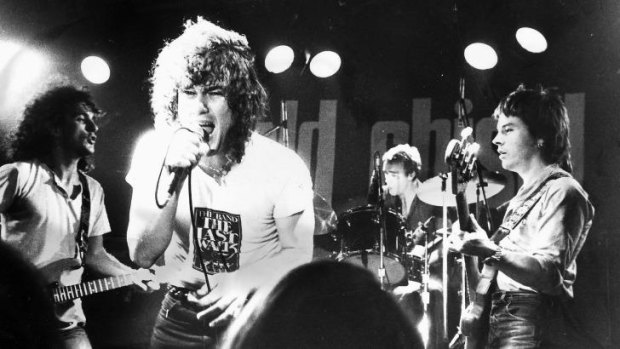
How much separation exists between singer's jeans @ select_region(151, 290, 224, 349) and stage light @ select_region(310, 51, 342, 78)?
0.97m

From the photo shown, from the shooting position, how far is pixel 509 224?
1.83 m

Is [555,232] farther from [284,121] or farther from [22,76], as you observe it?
[22,76]

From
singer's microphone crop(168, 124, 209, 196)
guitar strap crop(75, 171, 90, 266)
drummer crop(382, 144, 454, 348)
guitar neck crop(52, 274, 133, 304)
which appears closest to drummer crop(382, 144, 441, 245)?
drummer crop(382, 144, 454, 348)

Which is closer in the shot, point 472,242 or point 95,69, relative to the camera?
point 472,242

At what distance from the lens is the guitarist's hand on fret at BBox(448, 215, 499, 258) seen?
1814 millimetres

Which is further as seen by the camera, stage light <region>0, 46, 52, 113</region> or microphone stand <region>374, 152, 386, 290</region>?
stage light <region>0, 46, 52, 113</region>

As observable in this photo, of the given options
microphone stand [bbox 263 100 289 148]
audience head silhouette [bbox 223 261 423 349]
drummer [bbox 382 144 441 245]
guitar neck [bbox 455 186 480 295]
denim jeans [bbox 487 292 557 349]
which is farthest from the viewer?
microphone stand [bbox 263 100 289 148]

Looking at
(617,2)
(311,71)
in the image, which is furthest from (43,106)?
(617,2)

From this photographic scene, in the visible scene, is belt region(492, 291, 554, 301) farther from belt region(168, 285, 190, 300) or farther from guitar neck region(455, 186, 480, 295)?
belt region(168, 285, 190, 300)

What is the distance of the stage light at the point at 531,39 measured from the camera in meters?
1.96

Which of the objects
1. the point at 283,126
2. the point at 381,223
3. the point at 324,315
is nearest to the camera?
the point at 324,315

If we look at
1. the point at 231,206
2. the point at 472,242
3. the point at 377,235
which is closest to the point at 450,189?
the point at 472,242

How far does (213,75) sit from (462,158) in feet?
3.11

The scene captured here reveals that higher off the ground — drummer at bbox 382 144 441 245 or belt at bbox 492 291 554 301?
drummer at bbox 382 144 441 245
